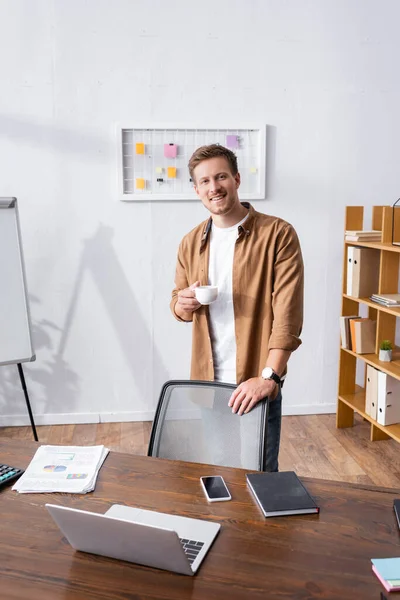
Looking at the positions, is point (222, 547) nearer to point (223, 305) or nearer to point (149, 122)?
point (223, 305)

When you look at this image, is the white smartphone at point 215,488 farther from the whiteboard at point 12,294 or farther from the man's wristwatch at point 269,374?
the whiteboard at point 12,294

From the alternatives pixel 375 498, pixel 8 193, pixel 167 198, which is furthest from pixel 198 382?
pixel 8 193

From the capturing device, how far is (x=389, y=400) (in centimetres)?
328

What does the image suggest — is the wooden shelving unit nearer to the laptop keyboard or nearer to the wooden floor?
the wooden floor

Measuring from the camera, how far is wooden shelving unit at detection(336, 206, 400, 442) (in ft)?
10.7

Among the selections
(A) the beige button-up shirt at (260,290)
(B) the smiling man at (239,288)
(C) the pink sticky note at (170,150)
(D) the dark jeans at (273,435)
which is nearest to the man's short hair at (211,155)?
(B) the smiling man at (239,288)

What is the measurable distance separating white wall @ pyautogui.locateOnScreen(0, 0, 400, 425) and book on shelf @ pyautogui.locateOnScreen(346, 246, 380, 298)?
295 mm

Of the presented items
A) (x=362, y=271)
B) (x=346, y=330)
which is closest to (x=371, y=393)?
(x=346, y=330)

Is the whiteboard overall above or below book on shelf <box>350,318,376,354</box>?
above

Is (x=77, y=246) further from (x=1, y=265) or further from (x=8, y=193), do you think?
(x=1, y=265)

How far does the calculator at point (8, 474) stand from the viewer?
1.43 metres

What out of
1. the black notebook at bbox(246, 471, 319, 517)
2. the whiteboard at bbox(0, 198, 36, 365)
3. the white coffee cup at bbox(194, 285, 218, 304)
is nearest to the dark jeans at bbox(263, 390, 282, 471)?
the white coffee cup at bbox(194, 285, 218, 304)

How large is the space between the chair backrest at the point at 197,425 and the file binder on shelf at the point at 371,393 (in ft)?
6.29

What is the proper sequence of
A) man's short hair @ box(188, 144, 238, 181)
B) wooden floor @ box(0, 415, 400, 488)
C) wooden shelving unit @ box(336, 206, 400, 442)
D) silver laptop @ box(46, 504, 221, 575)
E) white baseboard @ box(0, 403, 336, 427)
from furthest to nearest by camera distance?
white baseboard @ box(0, 403, 336, 427)
wooden shelving unit @ box(336, 206, 400, 442)
wooden floor @ box(0, 415, 400, 488)
man's short hair @ box(188, 144, 238, 181)
silver laptop @ box(46, 504, 221, 575)
